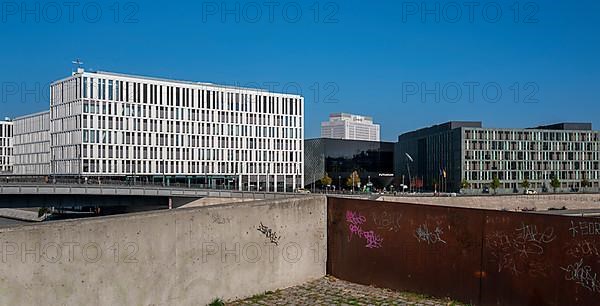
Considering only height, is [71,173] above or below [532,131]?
below

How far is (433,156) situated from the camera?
105000mm

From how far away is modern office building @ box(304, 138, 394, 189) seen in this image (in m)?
111

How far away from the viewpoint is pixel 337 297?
9.60 m

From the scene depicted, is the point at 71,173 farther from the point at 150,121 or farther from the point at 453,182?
the point at 453,182

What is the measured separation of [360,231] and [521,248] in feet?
10.4

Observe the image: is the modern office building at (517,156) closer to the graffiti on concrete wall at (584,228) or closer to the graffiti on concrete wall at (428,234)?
the graffiti on concrete wall at (428,234)

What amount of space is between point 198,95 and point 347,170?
36904 mm

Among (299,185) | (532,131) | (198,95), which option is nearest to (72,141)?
(198,95)

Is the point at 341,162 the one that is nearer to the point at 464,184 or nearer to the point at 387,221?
the point at 464,184

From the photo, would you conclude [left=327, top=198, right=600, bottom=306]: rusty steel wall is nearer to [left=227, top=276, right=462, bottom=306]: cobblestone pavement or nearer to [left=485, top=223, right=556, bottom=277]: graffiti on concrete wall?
[left=485, top=223, right=556, bottom=277]: graffiti on concrete wall

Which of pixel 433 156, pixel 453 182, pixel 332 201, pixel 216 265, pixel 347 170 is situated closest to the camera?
pixel 216 265

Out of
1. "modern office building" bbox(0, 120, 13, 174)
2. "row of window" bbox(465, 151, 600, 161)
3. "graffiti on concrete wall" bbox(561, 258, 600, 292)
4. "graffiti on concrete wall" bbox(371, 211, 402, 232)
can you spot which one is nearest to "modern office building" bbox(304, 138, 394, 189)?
"row of window" bbox(465, 151, 600, 161)

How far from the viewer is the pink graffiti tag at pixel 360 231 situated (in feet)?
34.4

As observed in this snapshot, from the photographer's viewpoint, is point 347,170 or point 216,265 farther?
point 347,170
